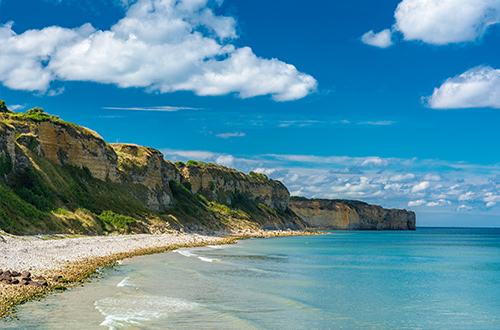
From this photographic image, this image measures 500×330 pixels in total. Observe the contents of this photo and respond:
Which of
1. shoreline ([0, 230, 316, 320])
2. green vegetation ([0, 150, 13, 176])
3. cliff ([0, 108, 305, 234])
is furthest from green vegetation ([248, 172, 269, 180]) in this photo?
shoreline ([0, 230, 316, 320])

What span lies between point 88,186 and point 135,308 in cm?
4925

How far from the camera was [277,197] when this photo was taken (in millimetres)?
153500

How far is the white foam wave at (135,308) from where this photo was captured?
13785 millimetres

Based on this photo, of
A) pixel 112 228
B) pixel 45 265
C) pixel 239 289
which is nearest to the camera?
pixel 239 289

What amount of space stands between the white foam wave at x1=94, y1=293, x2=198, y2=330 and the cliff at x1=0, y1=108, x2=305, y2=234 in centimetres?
2256

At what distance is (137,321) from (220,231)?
3050 inches

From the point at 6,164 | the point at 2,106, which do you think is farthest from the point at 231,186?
the point at 6,164

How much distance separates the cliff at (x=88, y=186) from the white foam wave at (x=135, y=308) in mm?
22558

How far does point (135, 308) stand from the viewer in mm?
15773

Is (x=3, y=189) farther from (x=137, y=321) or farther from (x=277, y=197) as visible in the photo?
(x=277, y=197)

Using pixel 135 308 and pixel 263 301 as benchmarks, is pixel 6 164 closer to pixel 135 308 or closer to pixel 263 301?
pixel 135 308

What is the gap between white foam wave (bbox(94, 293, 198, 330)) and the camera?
1379cm

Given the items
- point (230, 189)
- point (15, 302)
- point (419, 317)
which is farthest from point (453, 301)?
point (230, 189)

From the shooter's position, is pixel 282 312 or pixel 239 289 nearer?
pixel 282 312
